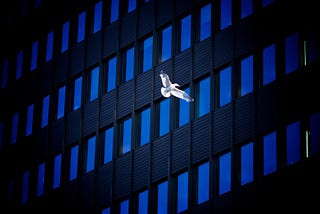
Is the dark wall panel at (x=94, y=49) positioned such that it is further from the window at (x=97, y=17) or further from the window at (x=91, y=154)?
the window at (x=91, y=154)

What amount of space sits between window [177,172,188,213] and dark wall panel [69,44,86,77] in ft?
44.1

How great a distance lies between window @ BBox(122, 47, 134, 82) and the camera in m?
82.2

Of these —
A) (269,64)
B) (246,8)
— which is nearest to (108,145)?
(246,8)

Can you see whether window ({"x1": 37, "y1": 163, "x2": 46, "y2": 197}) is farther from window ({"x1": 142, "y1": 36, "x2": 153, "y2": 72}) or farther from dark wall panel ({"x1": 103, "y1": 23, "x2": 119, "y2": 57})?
window ({"x1": 142, "y1": 36, "x2": 153, "y2": 72})

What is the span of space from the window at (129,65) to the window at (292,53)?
12.9 m

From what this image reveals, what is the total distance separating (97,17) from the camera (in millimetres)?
86562

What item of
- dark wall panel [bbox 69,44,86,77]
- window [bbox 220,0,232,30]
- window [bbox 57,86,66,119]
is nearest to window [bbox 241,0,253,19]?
window [bbox 220,0,232,30]

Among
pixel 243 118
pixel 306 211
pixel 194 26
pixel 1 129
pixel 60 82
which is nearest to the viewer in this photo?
pixel 306 211

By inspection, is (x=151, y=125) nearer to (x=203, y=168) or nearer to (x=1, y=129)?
(x=203, y=168)

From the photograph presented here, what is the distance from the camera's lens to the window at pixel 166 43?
262 feet

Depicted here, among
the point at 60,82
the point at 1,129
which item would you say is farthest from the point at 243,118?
the point at 1,129

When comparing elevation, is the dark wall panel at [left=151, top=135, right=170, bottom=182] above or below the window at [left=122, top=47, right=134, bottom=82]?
below

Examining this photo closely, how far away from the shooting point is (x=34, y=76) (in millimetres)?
91375

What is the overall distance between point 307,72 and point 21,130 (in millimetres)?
27461
